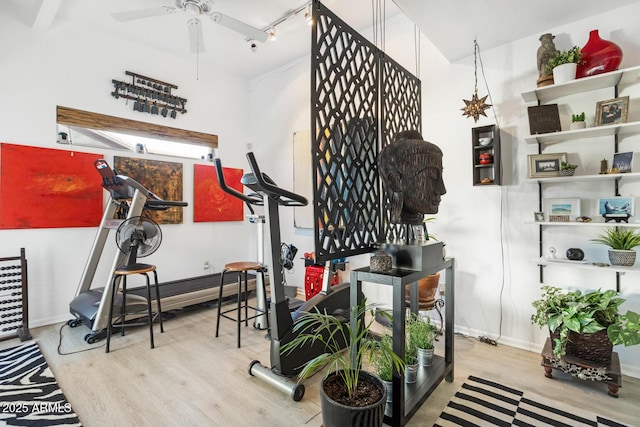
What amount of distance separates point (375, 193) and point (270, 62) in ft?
12.3

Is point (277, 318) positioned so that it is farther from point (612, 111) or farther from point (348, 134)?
point (612, 111)

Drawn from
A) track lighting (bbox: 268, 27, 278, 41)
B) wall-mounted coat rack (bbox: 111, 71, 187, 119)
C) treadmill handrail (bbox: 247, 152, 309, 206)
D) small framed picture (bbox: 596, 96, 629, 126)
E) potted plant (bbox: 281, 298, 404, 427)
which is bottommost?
potted plant (bbox: 281, 298, 404, 427)

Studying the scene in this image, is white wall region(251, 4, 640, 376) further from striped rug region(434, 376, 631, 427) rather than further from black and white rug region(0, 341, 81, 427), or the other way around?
black and white rug region(0, 341, 81, 427)

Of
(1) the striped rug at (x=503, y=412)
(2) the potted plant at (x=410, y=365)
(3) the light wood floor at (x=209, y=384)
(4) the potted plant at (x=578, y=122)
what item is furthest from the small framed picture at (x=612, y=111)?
(2) the potted plant at (x=410, y=365)

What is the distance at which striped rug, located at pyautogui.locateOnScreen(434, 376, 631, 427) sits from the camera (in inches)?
71.1

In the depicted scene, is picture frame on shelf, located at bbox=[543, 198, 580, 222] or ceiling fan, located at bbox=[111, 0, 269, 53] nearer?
picture frame on shelf, located at bbox=[543, 198, 580, 222]

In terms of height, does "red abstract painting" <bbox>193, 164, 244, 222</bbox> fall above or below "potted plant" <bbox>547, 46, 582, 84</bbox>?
below

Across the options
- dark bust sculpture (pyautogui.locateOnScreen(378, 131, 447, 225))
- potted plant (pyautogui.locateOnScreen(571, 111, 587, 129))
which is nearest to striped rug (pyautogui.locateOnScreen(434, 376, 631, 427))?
dark bust sculpture (pyautogui.locateOnScreen(378, 131, 447, 225))

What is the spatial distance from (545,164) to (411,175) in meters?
1.54

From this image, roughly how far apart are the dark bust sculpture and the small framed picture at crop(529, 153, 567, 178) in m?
1.27

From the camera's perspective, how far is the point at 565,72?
242 centimetres

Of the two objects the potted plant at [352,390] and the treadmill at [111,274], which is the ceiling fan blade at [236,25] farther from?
the potted plant at [352,390]

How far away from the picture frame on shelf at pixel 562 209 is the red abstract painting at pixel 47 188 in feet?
16.2

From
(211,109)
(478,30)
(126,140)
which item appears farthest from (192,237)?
(478,30)
